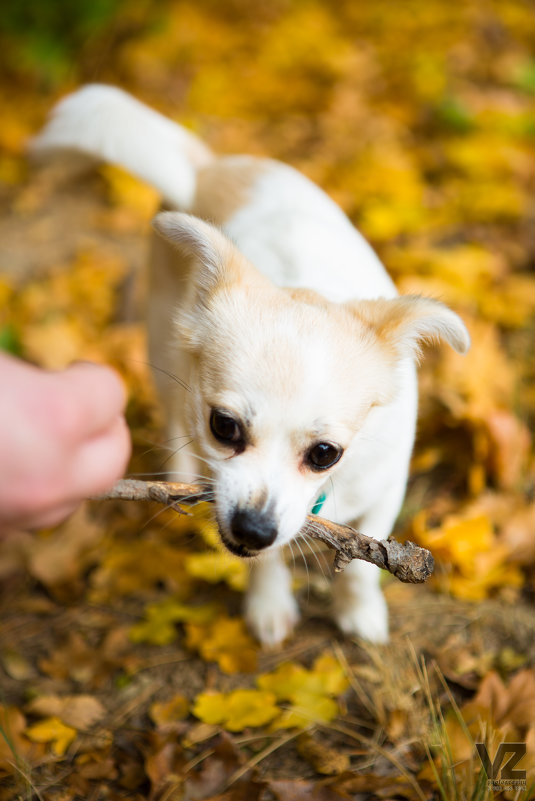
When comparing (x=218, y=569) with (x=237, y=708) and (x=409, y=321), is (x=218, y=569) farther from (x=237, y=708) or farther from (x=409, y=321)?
(x=409, y=321)

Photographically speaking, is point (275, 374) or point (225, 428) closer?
point (275, 374)

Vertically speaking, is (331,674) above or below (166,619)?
above

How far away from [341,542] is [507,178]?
316 cm

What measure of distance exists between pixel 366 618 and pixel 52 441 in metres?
1.50

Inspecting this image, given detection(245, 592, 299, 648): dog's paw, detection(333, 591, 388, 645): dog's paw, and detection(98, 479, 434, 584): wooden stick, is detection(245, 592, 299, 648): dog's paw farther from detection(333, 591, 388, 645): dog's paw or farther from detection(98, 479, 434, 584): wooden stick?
detection(98, 479, 434, 584): wooden stick

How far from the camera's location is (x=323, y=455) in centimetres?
176

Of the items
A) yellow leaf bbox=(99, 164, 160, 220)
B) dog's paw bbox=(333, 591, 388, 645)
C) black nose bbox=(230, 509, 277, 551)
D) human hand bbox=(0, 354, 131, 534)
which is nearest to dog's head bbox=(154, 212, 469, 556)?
black nose bbox=(230, 509, 277, 551)

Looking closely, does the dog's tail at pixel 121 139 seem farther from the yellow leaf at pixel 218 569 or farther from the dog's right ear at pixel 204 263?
the yellow leaf at pixel 218 569

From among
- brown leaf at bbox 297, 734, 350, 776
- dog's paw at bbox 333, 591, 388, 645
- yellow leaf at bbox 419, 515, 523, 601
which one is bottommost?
brown leaf at bbox 297, 734, 350, 776

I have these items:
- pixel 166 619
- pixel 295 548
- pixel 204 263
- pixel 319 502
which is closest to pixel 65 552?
pixel 166 619

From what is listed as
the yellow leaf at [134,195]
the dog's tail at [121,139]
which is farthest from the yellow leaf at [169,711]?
the yellow leaf at [134,195]

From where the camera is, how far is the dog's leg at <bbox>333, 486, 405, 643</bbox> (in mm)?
2154

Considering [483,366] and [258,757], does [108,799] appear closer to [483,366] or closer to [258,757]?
[258,757]

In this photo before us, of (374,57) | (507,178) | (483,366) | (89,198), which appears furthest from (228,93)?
(483,366)
